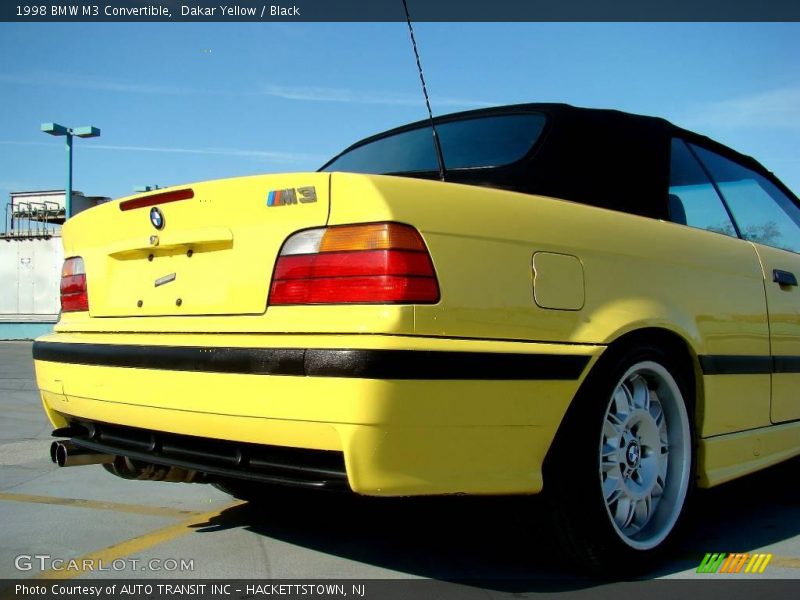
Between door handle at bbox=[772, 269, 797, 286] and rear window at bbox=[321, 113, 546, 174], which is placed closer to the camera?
rear window at bbox=[321, 113, 546, 174]

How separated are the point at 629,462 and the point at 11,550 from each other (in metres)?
2.27

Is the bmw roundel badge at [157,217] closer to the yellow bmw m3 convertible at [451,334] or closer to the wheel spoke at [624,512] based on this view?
the yellow bmw m3 convertible at [451,334]

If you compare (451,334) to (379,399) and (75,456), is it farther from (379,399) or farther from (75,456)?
(75,456)

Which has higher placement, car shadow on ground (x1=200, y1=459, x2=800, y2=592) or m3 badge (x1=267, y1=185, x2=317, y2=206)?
m3 badge (x1=267, y1=185, x2=317, y2=206)

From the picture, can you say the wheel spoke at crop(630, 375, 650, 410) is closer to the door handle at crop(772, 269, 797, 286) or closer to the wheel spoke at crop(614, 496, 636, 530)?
the wheel spoke at crop(614, 496, 636, 530)

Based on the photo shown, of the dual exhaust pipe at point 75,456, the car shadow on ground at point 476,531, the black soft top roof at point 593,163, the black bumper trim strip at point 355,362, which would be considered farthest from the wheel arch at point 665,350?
Answer: the dual exhaust pipe at point 75,456

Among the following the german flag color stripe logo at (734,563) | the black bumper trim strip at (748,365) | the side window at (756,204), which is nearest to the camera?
the german flag color stripe logo at (734,563)

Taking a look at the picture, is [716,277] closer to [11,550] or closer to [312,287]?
[312,287]

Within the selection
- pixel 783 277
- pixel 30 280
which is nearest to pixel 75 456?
pixel 783 277

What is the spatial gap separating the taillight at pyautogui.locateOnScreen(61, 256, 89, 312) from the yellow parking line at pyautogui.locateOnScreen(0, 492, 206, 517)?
40.6 inches

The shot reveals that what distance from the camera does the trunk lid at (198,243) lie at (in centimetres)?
227

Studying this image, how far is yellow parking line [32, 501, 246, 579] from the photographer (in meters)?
2.65

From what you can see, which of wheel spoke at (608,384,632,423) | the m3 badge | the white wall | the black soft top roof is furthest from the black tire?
the white wall

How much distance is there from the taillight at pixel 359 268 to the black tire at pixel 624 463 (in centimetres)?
69
